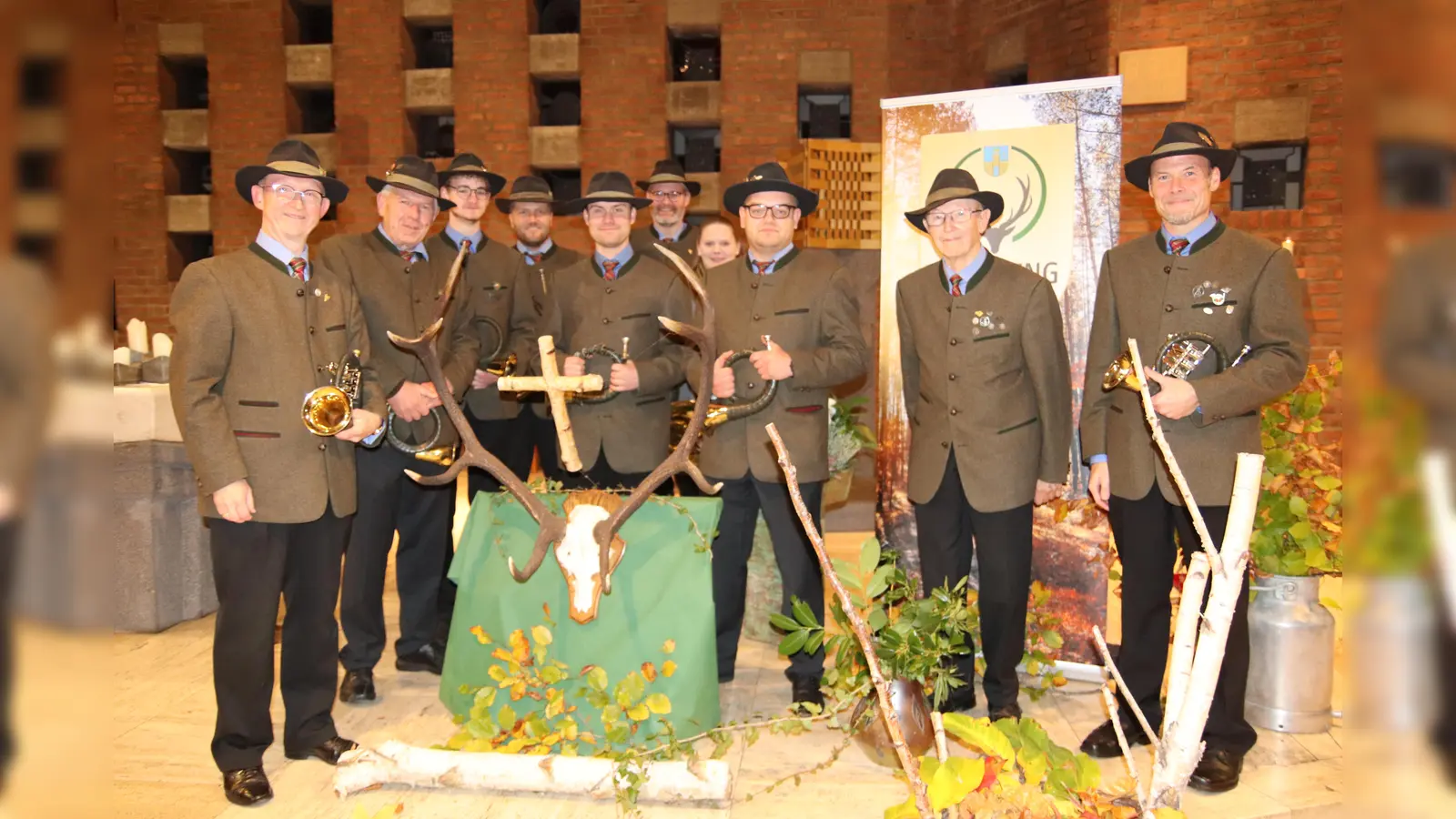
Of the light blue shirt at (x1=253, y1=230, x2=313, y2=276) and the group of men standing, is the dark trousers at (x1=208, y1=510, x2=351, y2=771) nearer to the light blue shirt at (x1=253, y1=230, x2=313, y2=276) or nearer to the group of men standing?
the group of men standing

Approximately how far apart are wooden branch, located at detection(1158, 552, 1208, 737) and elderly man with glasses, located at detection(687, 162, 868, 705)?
2375 millimetres

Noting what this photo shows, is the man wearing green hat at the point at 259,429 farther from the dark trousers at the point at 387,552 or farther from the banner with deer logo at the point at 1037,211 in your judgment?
the banner with deer logo at the point at 1037,211

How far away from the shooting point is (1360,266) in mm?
265

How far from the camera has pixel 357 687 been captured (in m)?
4.16

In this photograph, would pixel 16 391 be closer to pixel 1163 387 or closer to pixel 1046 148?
pixel 1163 387

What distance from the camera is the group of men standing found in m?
3.26

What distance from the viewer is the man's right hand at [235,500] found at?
312 cm

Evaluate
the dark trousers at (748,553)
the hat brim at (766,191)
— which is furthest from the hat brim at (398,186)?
the dark trousers at (748,553)

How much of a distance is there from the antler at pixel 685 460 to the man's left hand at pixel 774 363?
Result: 0.96 feet

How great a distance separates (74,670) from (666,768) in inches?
121

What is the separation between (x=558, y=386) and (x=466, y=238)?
1513 millimetres

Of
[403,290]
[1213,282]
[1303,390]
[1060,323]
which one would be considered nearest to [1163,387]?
[1213,282]

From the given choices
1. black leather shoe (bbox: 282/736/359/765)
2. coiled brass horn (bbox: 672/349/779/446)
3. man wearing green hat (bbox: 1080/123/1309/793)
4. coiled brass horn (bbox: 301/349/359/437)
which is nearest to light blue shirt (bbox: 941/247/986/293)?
man wearing green hat (bbox: 1080/123/1309/793)

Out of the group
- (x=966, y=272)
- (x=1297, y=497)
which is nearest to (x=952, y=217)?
(x=966, y=272)
